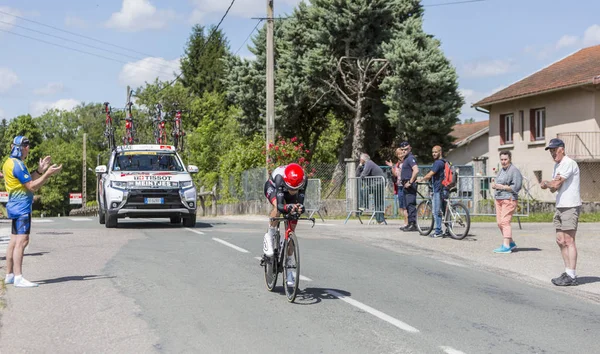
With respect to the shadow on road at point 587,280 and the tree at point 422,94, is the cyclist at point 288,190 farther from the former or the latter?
the tree at point 422,94

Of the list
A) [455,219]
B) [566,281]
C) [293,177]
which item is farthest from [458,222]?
[293,177]

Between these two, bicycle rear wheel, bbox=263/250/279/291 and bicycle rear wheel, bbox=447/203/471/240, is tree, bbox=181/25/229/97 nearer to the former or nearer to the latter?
bicycle rear wheel, bbox=447/203/471/240

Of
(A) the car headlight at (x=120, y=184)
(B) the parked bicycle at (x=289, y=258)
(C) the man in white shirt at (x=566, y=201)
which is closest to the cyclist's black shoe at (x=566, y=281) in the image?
(C) the man in white shirt at (x=566, y=201)

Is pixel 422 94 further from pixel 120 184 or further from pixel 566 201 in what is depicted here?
pixel 566 201

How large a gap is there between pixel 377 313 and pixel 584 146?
26.3 m

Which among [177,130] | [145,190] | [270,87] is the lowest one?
[145,190]

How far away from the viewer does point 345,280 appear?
32.6 feet

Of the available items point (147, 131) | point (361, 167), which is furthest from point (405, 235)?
point (147, 131)

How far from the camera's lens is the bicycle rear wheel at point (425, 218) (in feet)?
54.2

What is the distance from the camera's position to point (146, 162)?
19.0 meters

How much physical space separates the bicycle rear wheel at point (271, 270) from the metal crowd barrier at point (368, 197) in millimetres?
11848

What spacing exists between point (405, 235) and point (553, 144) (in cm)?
710

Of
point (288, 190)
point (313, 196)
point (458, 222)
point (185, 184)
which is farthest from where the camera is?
point (313, 196)

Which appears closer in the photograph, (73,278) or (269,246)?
(269,246)
